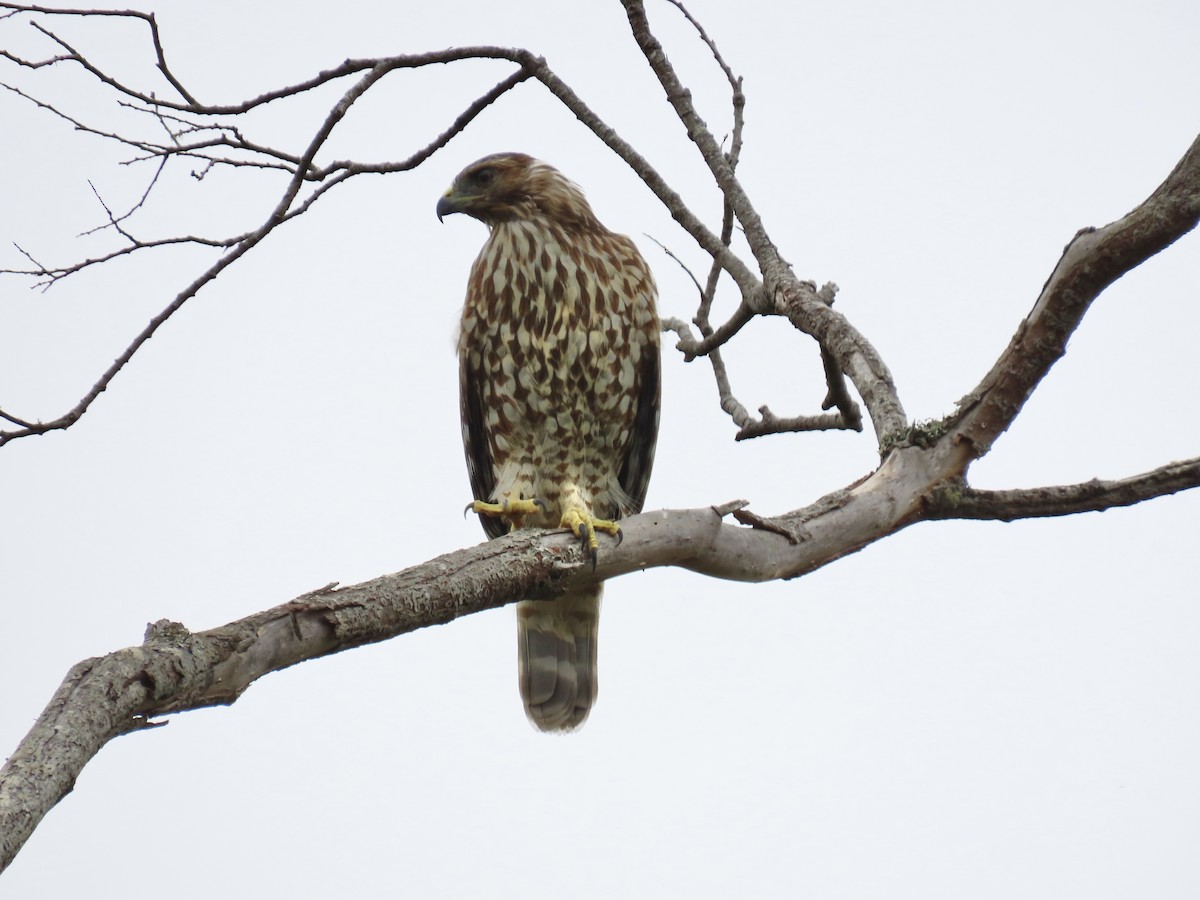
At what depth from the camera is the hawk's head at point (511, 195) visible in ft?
16.9

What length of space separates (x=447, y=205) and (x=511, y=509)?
4.46 ft

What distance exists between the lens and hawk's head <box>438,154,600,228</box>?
16.9ft

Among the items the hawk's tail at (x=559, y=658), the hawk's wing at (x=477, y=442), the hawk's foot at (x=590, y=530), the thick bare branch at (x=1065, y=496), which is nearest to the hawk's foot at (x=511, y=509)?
the hawk's wing at (x=477, y=442)

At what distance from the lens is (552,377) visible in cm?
483

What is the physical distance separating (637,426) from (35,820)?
3624 millimetres

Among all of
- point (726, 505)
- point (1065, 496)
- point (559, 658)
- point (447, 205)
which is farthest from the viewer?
point (559, 658)

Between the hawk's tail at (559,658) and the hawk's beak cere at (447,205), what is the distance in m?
1.70

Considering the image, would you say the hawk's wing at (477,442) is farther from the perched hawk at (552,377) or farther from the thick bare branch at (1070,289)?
the thick bare branch at (1070,289)

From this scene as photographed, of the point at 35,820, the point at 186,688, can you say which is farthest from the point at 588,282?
the point at 35,820

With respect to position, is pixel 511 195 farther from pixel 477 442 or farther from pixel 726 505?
pixel 726 505

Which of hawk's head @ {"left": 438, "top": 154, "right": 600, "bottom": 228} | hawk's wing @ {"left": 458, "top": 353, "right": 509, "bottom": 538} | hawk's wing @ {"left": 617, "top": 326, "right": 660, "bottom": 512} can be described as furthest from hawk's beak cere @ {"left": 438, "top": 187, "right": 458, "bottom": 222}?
hawk's wing @ {"left": 617, "top": 326, "right": 660, "bottom": 512}

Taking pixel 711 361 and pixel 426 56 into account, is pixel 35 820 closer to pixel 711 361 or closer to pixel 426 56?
pixel 426 56

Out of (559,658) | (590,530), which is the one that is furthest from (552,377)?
(590,530)

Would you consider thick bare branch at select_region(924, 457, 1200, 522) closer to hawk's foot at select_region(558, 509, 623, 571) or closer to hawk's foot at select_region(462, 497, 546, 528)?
hawk's foot at select_region(558, 509, 623, 571)
